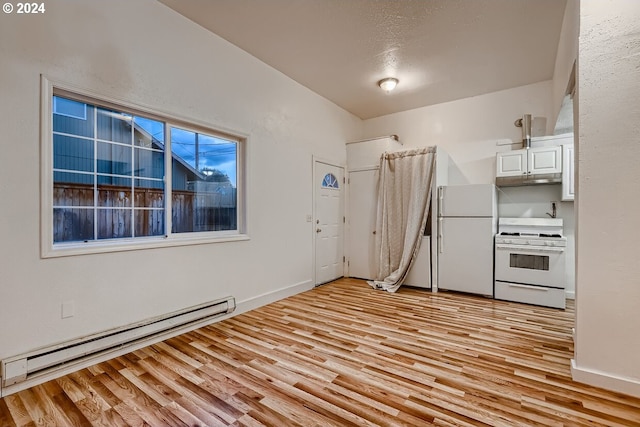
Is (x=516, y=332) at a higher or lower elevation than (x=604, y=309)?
lower

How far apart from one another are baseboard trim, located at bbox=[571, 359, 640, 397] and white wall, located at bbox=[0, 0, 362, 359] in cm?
308

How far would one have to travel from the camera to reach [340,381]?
2.10 metres

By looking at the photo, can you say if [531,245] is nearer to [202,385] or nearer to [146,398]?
[202,385]

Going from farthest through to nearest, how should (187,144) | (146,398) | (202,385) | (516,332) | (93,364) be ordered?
(187,144) → (516,332) → (93,364) → (202,385) → (146,398)

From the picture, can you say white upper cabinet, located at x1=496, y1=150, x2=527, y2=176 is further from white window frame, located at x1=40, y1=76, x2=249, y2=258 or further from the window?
white window frame, located at x1=40, y1=76, x2=249, y2=258

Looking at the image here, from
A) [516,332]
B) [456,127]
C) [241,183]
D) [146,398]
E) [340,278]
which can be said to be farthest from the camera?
[340,278]

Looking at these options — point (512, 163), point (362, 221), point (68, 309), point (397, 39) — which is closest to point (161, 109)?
point (68, 309)

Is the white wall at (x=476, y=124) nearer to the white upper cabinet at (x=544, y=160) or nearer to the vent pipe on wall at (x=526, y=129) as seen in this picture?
Result: the vent pipe on wall at (x=526, y=129)

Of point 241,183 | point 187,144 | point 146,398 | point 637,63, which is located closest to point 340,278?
point 241,183

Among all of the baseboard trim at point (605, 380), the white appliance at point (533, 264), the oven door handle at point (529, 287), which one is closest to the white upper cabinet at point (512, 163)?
the white appliance at point (533, 264)

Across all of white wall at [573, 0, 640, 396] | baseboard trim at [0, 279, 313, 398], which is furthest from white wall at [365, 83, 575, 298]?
baseboard trim at [0, 279, 313, 398]

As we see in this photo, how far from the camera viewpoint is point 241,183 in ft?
12.0

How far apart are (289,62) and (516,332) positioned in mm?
4031

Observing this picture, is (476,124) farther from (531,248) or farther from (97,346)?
(97,346)
